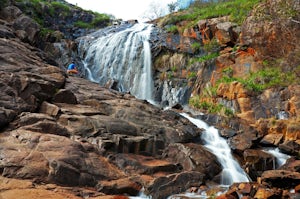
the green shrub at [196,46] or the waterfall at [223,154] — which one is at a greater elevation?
the green shrub at [196,46]

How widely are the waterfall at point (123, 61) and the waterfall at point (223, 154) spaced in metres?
8.49

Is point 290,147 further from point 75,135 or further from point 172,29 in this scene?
point 172,29

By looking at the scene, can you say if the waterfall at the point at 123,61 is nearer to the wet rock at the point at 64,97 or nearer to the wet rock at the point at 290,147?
the wet rock at the point at 64,97

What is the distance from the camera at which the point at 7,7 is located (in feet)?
79.9

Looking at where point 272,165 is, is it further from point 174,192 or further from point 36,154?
point 36,154

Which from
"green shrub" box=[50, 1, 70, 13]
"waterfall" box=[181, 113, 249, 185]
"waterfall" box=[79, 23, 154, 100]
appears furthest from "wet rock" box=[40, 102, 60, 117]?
"green shrub" box=[50, 1, 70, 13]

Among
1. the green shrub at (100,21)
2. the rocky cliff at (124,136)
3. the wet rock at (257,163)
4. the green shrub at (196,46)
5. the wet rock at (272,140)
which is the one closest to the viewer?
the rocky cliff at (124,136)

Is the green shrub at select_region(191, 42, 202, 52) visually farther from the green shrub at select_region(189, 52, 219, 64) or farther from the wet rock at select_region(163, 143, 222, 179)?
the wet rock at select_region(163, 143, 222, 179)

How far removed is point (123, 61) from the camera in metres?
25.8

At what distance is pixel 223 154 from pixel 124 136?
14.9ft

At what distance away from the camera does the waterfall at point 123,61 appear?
24.3 meters

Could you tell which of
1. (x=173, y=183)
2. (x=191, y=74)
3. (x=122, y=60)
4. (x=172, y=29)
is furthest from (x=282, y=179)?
(x=172, y=29)

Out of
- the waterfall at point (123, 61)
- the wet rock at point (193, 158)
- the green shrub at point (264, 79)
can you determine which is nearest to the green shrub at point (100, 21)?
the waterfall at point (123, 61)

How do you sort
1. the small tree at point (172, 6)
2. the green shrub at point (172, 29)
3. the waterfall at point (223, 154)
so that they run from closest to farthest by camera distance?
1. the waterfall at point (223, 154)
2. the green shrub at point (172, 29)
3. the small tree at point (172, 6)
